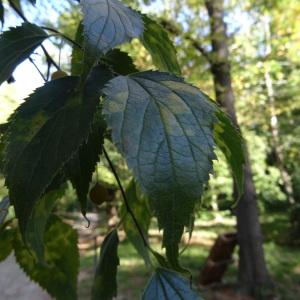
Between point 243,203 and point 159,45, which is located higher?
point 159,45

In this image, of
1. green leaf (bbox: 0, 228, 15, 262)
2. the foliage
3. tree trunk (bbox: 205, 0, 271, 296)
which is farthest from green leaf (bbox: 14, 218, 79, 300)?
tree trunk (bbox: 205, 0, 271, 296)

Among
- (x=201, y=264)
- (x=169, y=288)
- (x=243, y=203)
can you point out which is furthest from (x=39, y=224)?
→ (x=201, y=264)

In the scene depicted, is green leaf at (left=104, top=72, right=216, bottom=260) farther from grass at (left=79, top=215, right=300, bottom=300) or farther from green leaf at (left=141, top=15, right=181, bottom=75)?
grass at (left=79, top=215, right=300, bottom=300)

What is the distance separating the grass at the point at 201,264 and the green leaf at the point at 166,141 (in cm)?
413

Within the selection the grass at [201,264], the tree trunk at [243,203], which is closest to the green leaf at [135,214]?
the tree trunk at [243,203]

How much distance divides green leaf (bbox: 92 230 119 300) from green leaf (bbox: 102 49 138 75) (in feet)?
0.56

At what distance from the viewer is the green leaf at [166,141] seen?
0.24 m

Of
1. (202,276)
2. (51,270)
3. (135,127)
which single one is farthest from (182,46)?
(135,127)

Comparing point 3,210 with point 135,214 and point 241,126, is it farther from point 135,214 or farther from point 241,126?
point 241,126

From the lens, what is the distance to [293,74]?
9.12 meters

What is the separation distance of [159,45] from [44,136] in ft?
0.65

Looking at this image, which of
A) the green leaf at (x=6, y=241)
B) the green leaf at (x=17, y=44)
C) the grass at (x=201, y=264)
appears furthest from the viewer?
the grass at (x=201, y=264)

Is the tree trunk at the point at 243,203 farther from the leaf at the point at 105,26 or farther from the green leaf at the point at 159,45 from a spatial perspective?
the leaf at the point at 105,26

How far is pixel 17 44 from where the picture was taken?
1.21 ft
